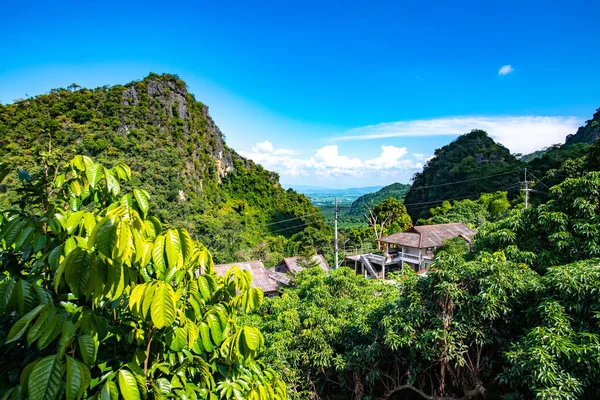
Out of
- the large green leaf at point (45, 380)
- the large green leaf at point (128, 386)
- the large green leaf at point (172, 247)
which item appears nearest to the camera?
the large green leaf at point (45, 380)

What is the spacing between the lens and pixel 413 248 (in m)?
21.8

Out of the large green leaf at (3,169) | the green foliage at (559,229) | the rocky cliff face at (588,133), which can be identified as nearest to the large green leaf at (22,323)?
the large green leaf at (3,169)

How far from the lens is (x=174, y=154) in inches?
1441

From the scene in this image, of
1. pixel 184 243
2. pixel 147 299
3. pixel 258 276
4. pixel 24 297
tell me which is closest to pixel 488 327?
pixel 184 243

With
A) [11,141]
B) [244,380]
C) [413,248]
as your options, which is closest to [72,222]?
[244,380]

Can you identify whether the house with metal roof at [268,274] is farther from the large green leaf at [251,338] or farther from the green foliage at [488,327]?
the large green leaf at [251,338]

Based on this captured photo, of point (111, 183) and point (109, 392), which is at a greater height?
point (111, 183)

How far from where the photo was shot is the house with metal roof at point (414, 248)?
68.7ft

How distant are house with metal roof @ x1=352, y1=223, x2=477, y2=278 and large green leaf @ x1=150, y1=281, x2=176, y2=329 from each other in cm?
2064

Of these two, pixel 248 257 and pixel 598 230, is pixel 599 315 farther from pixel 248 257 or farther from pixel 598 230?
pixel 248 257

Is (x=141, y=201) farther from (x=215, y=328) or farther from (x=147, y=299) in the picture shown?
(x=215, y=328)

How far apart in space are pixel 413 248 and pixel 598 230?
58.9 ft

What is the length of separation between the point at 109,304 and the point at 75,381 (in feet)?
2.64

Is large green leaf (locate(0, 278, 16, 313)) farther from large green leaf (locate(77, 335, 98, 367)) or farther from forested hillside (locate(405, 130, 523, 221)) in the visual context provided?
forested hillside (locate(405, 130, 523, 221))
